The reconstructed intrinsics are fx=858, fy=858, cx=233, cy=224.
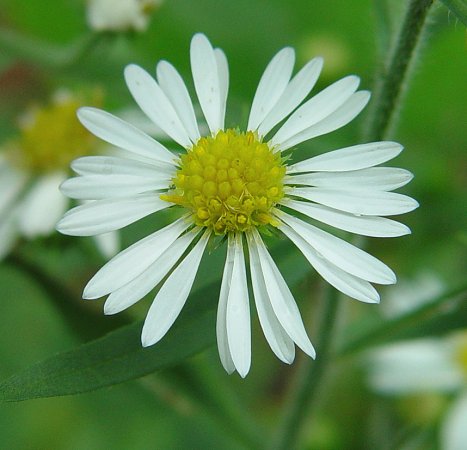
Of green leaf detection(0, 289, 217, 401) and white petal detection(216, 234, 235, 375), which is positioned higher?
white petal detection(216, 234, 235, 375)

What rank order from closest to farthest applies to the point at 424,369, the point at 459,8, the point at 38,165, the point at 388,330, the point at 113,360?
the point at 459,8
the point at 113,360
the point at 388,330
the point at 38,165
the point at 424,369

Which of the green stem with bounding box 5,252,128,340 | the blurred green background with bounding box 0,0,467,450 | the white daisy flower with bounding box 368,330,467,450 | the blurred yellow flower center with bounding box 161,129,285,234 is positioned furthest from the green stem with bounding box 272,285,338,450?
the white daisy flower with bounding box 368,330,467,450

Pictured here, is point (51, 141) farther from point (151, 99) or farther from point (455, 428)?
point (455, 428)

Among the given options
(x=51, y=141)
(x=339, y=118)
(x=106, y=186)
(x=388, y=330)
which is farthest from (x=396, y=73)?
(x=51, y=141)

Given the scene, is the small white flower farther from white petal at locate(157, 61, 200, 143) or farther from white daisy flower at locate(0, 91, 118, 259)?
white petal at locate(157, 61, 200, 143)

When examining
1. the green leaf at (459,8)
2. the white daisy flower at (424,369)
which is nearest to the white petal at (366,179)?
the green leaf at (459,8)

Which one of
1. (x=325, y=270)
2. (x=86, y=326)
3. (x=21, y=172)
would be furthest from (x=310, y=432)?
(x=325, y=270)
